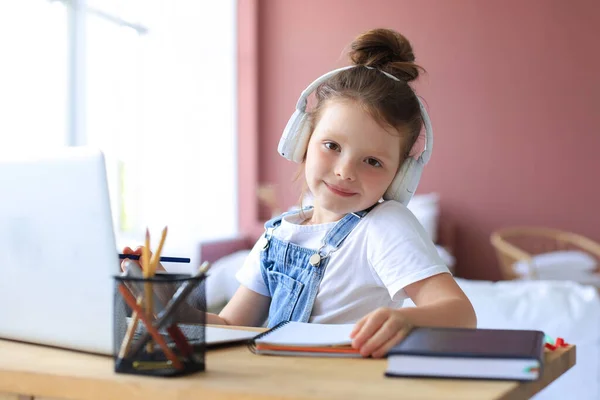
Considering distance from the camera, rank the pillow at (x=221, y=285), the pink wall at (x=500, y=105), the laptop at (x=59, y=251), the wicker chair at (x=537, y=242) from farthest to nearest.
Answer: the pink wall at (x=500, y=105) < the wicker chair at (x=537, y=242) < the pillow at (x=221, y=285) < the laptop at (x=59, y=251)

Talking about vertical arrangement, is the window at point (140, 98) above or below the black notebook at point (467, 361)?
above

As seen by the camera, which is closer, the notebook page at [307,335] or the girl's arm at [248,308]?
the notebook page at [307,335]

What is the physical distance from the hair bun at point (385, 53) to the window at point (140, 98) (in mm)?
1855

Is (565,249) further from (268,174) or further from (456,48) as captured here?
(268,174)

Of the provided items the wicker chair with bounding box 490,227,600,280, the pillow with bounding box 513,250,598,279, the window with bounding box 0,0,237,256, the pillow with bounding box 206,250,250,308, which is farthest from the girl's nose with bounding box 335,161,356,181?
the wicker chair with bounding box 490,227,600,280

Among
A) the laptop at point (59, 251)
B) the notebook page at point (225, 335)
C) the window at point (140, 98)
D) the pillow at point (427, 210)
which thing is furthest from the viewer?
the pillow at point (427, 210)

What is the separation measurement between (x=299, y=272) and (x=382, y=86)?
0.34m

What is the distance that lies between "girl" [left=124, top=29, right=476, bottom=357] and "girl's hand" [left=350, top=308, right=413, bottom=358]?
20 centimetres

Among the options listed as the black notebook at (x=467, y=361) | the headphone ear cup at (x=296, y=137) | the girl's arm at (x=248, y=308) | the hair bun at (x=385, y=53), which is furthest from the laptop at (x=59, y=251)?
the hair bun at (x=385, y=53)

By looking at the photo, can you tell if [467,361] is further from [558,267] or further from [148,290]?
[558,267]

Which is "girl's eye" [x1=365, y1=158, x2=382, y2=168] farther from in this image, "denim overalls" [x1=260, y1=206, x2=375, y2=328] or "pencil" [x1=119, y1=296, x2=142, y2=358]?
"pencil" [x1=119, y1=296, x2=142, y2=358]

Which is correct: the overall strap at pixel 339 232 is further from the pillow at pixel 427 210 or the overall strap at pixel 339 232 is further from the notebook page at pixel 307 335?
the pillow at pixel 427 210

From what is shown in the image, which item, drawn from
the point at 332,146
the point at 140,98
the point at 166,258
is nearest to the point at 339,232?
the point at 332,146

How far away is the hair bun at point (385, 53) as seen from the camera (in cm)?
132
